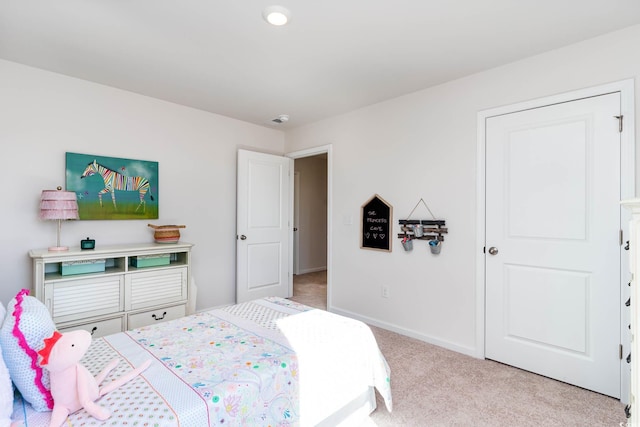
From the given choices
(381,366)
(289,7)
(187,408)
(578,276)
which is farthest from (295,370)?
(578,276)

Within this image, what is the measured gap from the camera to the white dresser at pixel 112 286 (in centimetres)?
247

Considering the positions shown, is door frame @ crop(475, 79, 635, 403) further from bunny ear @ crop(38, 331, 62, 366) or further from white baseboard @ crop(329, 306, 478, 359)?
bunny ear @ crop(38, 331, 62, 366)

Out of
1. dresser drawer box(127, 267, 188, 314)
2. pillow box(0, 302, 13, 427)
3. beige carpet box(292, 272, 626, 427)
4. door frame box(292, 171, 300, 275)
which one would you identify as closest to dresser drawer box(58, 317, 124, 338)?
dresser drawer box(127, 267, 188, 314)

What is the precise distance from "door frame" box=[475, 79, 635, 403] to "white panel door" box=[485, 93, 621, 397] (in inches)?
1.3

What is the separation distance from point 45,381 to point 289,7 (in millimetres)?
2083

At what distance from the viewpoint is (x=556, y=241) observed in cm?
238

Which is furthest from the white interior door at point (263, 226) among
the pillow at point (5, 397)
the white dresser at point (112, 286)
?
the pillow at point (5, 397)

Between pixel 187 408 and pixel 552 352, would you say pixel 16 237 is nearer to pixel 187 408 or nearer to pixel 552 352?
pixel 187 408

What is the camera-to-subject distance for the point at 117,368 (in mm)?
1359

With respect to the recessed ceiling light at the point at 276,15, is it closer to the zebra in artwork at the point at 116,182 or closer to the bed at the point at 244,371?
the bed at the point at 244,371

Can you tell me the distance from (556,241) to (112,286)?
3.51 metres

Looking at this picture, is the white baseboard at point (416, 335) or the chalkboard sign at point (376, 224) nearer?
the white baseboard at point (416, 335)

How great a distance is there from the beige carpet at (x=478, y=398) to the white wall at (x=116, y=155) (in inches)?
94.9

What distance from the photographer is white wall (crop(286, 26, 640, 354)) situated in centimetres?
236
